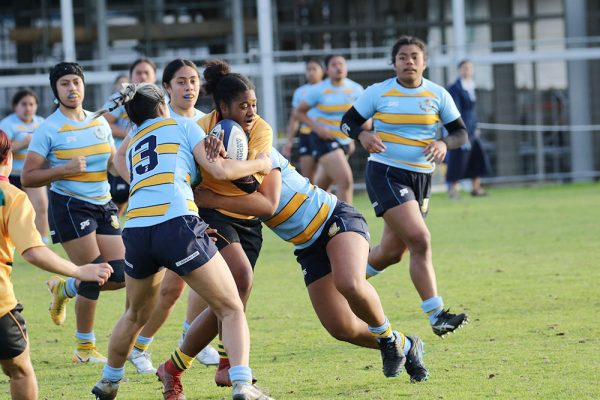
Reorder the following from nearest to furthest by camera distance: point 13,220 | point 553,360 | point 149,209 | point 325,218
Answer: point 13,220, point 149,209, point 325,218, point 553,360

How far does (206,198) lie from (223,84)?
0.64m

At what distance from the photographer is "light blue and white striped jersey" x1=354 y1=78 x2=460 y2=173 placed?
8.78 metres

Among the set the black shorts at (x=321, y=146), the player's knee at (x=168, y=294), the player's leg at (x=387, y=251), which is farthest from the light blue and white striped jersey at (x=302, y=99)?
the player's knee at (x=168, y=294)

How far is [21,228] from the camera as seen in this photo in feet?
17.7

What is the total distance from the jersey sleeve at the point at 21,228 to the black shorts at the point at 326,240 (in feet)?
5.93

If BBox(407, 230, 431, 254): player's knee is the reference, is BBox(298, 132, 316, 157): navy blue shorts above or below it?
above

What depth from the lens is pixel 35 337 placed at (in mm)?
8953

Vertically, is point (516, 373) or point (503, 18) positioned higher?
point (503, 18)

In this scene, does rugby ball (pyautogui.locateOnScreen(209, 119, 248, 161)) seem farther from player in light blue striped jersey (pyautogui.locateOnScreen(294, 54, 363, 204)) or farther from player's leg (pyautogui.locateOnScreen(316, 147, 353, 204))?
player in light blue striped jersey (pyautogui.locateOnScreen(294, 54, 363, 204))

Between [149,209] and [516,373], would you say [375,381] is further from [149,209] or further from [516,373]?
[149,209]

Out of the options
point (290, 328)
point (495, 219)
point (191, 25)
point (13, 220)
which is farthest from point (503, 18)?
point (13, 220)

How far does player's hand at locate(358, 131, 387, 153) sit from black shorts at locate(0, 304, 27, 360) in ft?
12.2

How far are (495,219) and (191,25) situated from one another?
36.4 feet

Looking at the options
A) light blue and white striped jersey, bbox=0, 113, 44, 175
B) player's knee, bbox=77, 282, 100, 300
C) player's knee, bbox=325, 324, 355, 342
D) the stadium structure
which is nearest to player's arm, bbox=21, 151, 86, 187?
player's knee, bbox=77, 282, 100, 300
